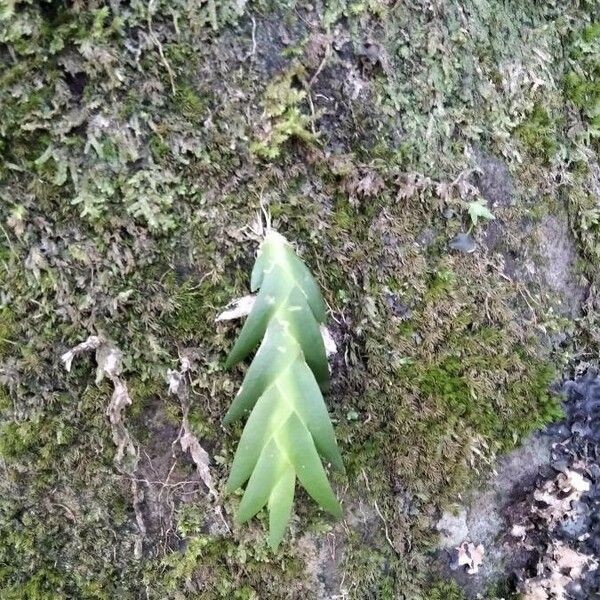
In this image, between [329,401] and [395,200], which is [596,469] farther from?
[395,200]

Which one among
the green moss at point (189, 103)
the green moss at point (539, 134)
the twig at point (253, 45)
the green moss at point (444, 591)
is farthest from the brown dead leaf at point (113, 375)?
the green moss at point (539, 134)

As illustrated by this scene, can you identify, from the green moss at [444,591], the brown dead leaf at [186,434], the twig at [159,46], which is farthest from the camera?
the green moss at [444,591]

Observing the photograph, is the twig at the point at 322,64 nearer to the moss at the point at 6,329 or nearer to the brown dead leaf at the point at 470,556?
the moss at the point at 6,329

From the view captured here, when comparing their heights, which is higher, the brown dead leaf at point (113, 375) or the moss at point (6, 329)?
the moss at point (6, 329)

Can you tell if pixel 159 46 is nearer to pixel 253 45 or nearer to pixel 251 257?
pixel 253 45

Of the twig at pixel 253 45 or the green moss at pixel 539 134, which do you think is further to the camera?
the green moss at pixel 539 134

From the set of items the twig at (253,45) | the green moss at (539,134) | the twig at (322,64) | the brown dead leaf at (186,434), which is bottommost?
the brown dead leaf at (186,434)

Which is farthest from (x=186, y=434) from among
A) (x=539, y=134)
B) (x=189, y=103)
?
(x=539, y=134)

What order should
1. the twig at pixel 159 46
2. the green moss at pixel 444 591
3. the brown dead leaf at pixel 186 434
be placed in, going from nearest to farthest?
the twig at pixel 159 46
the brown dead leaf at pixel 186 434
the green moss at pixel 444 591

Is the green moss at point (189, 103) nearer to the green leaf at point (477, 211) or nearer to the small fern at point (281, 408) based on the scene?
the small fern at point (281, 408)

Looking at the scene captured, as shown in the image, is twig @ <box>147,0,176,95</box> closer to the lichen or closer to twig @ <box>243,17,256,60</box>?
the lichen
